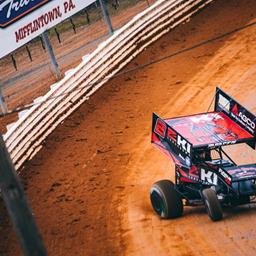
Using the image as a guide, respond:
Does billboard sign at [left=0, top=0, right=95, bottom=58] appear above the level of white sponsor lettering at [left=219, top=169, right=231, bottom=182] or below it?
above

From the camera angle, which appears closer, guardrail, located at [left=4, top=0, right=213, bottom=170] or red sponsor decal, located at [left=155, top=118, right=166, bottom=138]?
red sponsor decal, located at [left=155, top=118, right=166, bottom=138]

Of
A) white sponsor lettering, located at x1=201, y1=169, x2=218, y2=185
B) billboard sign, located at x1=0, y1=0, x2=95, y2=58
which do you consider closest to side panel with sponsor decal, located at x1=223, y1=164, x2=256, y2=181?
white sponsor lettering, located at x1=201, y1=169, x2=218, y2=185

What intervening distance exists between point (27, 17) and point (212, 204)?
1051 centimetres

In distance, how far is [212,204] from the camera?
48.0ft

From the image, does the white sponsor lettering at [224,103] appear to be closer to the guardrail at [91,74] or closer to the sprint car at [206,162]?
the sprint car at [206,162]

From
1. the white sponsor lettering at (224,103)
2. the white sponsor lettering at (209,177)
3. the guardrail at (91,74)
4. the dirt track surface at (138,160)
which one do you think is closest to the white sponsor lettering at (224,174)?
the white sponsor lettering at (209,177)

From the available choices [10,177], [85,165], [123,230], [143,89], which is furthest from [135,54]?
[10,177]

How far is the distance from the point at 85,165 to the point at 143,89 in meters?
4.39

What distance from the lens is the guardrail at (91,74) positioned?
2161 centimetres

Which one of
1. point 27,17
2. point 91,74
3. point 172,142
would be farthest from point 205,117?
point 27,17

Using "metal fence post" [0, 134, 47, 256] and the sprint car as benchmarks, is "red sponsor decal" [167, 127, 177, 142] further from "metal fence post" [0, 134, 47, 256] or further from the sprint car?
"metal fence post" [0, 134, 47, 256]

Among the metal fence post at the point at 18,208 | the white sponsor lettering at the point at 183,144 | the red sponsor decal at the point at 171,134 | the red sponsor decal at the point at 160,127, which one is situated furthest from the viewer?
the red sponsor decal at the point at 160,127

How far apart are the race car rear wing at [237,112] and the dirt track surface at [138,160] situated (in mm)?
1524

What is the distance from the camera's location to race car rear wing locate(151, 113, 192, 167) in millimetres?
14953
